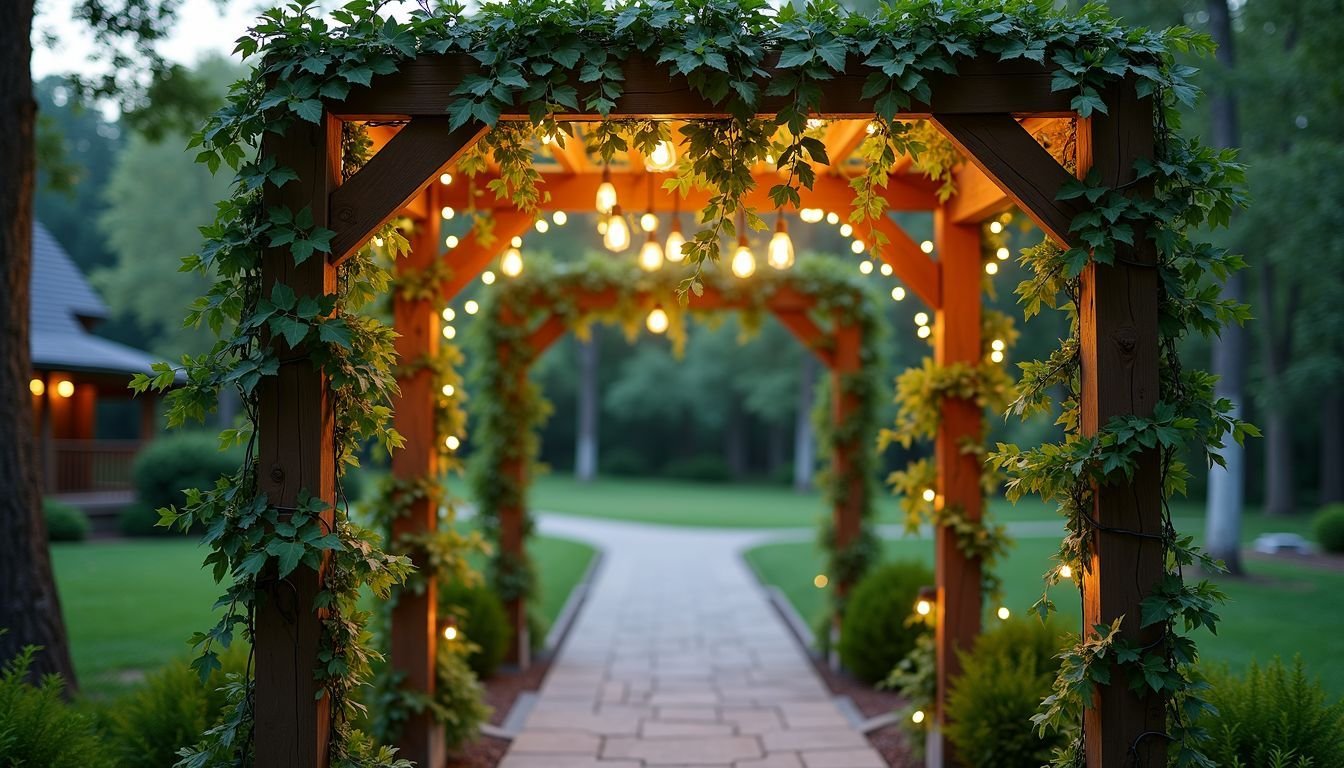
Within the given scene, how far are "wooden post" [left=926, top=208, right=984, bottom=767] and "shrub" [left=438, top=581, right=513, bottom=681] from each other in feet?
10.6

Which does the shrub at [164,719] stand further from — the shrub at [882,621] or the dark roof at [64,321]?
the dark roof at [64,321]

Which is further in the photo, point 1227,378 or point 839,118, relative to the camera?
point 1227,378

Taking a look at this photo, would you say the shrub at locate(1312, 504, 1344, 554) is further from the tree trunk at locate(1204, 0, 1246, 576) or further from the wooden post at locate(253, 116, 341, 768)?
the wooden post at locate(253, 116, 341, 768)

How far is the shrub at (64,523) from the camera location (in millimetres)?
13953

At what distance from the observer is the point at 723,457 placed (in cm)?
3928

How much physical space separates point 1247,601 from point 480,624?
8.23m

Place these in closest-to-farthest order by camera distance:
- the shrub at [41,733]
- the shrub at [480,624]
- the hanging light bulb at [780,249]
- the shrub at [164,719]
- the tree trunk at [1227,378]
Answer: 1. the shrub at [41,733]
2. the shrub at [164,719]
3. the hanging light bulb at [780,249]
4. the shrub at [480,624]
5. the tree trunk at [1227,378]

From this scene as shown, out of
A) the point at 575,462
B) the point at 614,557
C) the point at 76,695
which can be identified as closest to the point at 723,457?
the point at 575,462

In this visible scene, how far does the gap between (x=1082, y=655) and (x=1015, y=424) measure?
28529 mm

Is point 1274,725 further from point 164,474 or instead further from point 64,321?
point 64,321

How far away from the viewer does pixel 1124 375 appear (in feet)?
9.89

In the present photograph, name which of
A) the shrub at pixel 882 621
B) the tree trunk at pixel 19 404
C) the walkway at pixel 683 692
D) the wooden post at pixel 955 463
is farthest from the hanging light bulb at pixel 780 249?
the tree trunk at pixel 19 404

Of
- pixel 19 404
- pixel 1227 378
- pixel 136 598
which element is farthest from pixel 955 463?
pixel 136 598

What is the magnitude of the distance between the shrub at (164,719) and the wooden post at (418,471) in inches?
37.4
